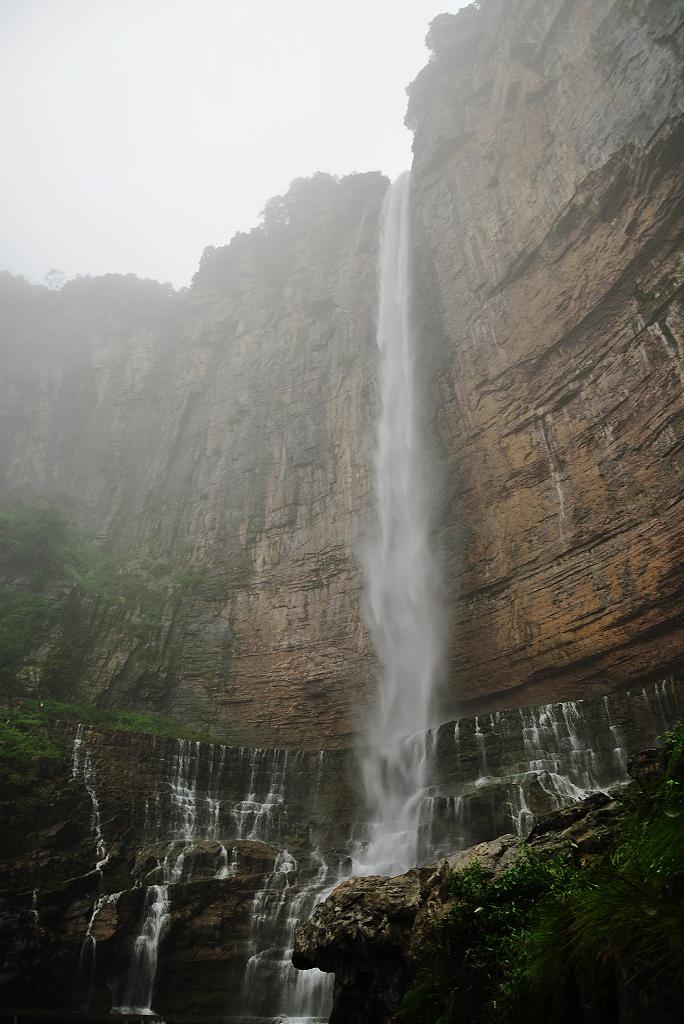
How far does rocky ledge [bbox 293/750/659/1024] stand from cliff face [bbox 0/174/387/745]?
50.8ft

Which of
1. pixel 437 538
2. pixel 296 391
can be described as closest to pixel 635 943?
pixel 437 538

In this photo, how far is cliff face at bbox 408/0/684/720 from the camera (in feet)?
61.8

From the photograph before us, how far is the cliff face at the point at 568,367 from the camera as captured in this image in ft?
61.8

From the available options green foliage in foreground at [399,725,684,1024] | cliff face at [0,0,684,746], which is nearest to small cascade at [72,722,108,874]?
cliff face at [0,0,684,746]

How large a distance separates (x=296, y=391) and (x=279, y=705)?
55.1ft

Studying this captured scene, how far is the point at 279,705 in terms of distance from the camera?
968 inches

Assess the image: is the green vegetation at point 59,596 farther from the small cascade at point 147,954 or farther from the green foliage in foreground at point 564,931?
the green foliage in foreground at point 564,931

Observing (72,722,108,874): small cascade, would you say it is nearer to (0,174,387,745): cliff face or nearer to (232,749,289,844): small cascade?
(232,749,289,844): small cascade

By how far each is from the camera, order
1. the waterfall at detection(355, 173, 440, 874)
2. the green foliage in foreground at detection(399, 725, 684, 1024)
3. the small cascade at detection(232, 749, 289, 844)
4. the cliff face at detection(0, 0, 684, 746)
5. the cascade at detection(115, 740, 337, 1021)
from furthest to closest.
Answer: the cliff face at detection(0, 0, 684, 746) → the small cascade at detection(232, 749, 289, 844) → the waterfall at detection(355, 173, 440, 874) → the cascade at detection(115, 740, 337, 1021) → the green foliage in foreground at detection(399, 725, 684, 1024)

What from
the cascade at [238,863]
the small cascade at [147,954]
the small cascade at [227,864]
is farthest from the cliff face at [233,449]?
the small cascade at [147,954]

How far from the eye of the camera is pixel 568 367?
2223 cm

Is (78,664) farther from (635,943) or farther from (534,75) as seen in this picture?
(534,75)

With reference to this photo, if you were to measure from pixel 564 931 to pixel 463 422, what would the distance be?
22781mm

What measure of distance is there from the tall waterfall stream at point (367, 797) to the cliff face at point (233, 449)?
241 centimetres
